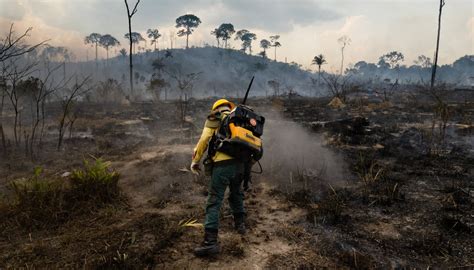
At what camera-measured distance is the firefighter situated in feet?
10.4

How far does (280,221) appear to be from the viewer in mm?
4059

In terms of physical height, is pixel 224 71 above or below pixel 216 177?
above

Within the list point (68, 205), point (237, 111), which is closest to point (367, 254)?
point (237, 111)

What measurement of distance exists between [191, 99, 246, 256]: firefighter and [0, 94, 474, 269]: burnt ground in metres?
0.18

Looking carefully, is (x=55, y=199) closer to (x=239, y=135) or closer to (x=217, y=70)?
(x=239, y=135)

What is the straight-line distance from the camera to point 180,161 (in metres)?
6.97

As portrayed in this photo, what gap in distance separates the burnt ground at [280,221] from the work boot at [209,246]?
8 cm

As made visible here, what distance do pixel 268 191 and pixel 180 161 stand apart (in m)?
2.54

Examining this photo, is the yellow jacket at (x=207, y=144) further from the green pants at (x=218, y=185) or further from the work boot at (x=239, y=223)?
the work boot at (x=239, y=223)

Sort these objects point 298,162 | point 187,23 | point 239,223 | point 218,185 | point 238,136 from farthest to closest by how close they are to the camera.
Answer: point 187,23
point 298,162
point 239,223
point 218,185
point 238,136

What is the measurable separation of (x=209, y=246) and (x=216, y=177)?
0.72 meters

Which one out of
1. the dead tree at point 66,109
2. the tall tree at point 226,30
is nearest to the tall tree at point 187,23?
the tall tree at point 226,30

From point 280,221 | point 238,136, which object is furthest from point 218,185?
point 280,221

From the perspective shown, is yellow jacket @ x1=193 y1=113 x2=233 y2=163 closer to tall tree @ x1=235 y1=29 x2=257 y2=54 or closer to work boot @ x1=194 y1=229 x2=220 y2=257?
work boot @ x1=194 y1=229 x2=220 y2=257
